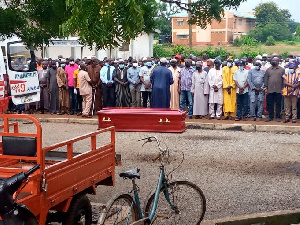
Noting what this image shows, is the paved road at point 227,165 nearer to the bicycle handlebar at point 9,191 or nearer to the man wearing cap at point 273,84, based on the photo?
the man wearing cap at point 273,84

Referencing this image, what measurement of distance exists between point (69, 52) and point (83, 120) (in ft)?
48.1

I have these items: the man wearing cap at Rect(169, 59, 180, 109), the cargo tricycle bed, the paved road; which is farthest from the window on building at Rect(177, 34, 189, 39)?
the cargo tricycle bed

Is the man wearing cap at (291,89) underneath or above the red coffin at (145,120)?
above

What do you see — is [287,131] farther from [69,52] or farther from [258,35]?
[258,35]

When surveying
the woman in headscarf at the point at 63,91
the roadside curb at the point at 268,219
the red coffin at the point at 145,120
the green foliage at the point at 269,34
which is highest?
the green foliage at the point at 269,34

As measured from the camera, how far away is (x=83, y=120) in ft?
52.6

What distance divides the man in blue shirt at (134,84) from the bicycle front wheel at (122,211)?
38.5 feet

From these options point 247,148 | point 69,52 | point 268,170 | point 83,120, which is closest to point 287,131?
point 247,148

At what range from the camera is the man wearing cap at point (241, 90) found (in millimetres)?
15836

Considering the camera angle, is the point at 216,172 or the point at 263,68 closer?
the point at 216,172

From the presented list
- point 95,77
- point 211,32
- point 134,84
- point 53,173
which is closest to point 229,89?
point 134,84

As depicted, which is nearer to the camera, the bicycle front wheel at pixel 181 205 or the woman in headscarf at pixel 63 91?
the bicycle front wheel at pixel 181 205

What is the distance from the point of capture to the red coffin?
45.0 feet

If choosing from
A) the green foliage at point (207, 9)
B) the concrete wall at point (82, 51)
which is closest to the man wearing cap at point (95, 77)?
the concrete wall at point (82, 51)
